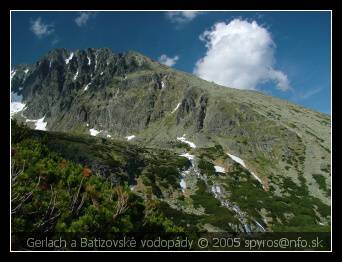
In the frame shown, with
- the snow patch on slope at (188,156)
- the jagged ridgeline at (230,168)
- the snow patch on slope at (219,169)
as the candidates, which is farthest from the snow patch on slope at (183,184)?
the snow patch on slope at (188,156)

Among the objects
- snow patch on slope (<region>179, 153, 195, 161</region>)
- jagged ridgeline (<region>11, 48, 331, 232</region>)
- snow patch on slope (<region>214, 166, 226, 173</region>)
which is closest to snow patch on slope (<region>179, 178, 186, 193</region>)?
jagged ridgeline (<region>11, 48, 331, 232</region>)

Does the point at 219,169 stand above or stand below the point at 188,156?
below

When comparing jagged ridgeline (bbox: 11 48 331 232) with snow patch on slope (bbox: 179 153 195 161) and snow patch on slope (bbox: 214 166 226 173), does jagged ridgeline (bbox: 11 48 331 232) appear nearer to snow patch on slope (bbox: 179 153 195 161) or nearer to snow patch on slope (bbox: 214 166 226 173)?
snow patch on slope (bbox: 214 166 226 173)

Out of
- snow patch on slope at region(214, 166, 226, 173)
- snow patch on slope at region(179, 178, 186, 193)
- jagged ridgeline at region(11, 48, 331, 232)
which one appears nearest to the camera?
jagged ridgeline at region(11, 48, 331, 232)

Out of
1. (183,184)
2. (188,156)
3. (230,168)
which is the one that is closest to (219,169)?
Result: (230,168)

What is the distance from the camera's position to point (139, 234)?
1930cm

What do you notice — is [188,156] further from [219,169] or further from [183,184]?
[183,184]

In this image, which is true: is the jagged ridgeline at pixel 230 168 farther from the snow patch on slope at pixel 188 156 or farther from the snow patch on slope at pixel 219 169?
the snow patch on slope at pixel 188 156

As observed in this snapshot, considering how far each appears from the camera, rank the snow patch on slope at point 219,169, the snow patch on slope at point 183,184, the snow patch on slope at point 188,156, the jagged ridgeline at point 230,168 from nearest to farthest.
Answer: the jagged ridgeline at point 230,168 → the snow patch on slope at point 183,184 → the snow patch on slope at point 219,169 → the snow patch on slope at point 188,156

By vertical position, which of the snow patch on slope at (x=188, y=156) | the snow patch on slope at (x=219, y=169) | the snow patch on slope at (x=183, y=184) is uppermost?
the snow patch on slope at (x=188, y=156)

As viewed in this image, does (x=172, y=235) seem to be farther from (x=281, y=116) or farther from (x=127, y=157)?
(x=281, y=116)
